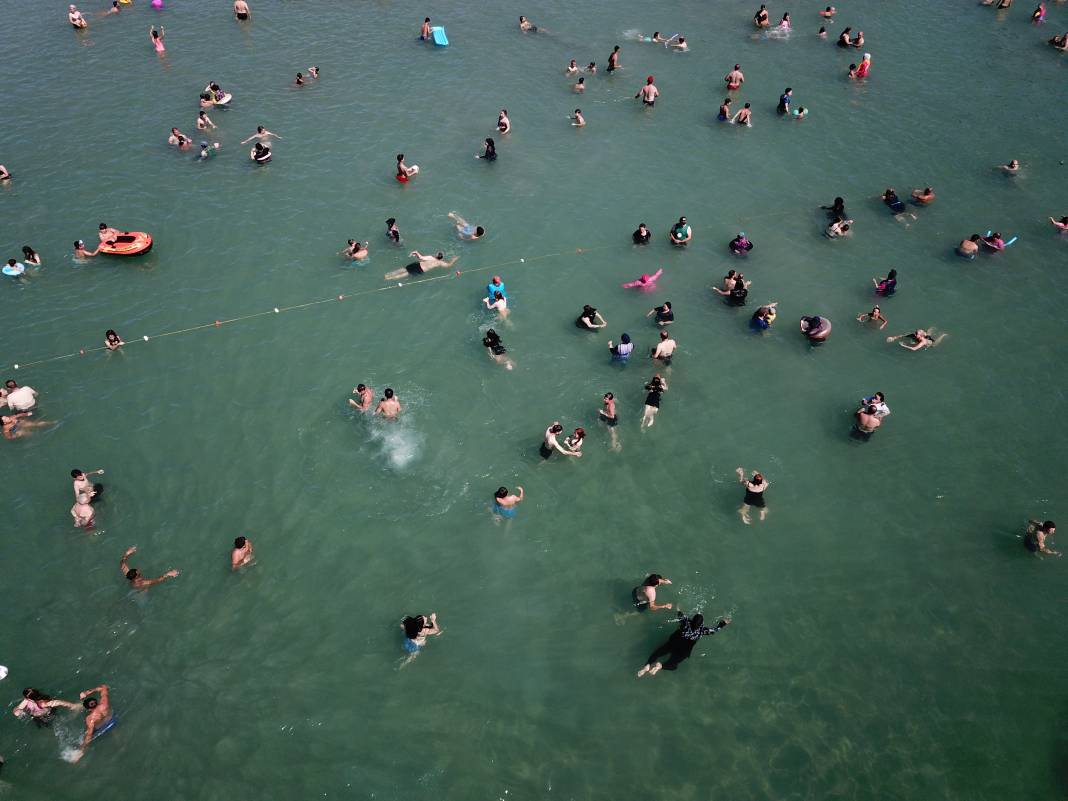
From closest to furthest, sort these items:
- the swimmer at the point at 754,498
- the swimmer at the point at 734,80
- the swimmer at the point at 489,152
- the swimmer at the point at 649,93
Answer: the swimmer at the point at 754,498 → the swimmer at the point at 489,152 → the swimmer at the point at 649,93 → the swimmer at the point at 734,80

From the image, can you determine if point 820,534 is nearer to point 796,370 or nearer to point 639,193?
point 796,370

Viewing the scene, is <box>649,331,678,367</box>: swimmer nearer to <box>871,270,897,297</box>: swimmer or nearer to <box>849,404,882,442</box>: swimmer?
<box>849,404,882,442</box>: swimmer

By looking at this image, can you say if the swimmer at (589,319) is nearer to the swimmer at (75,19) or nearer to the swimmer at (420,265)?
the swimmer at (420,265)

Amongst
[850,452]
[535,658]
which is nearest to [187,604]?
[535,658]

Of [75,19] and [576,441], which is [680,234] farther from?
[75,19]

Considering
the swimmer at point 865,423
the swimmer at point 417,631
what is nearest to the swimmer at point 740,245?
the swimmer at point 865,423
